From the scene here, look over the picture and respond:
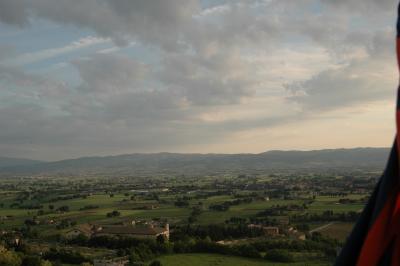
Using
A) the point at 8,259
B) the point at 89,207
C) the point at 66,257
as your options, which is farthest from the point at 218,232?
the point at 89,207

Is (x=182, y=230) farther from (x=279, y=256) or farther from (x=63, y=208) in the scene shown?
(x=63, y=208)

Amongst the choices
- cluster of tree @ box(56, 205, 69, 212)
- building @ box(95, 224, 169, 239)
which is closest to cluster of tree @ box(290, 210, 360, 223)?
building @ box(95, 224, 169, 239)

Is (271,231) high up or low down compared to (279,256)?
down

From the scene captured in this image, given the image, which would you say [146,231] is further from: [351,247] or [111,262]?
[351,247]

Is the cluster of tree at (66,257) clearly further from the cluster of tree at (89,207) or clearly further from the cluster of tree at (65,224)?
the cluster of tree at (89,207)

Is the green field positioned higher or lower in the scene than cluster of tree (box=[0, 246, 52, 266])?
lower

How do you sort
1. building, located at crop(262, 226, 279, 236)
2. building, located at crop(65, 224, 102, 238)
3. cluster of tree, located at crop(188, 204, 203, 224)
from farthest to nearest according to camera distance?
cluster of tree, located at crop(188, 204, 203, 224) → building, located at crop(65, 224, 102, 238) → building, located at crop(262, 226, 279, 236)

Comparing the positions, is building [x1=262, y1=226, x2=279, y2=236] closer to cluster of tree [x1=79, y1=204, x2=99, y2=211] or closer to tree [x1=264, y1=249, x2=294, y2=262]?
tree [x1=264, y1=249, x2=294, y2=262]

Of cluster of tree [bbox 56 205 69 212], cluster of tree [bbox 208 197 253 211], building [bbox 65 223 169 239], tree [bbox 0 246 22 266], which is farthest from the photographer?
cluster of tree [bbox 56 205 69 212]

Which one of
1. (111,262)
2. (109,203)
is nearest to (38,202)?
(109,203)

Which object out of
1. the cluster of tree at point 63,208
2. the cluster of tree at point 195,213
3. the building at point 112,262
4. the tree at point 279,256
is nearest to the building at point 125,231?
the cluster of tree at point 195,213

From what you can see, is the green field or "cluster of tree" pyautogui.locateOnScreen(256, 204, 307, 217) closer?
the green field
